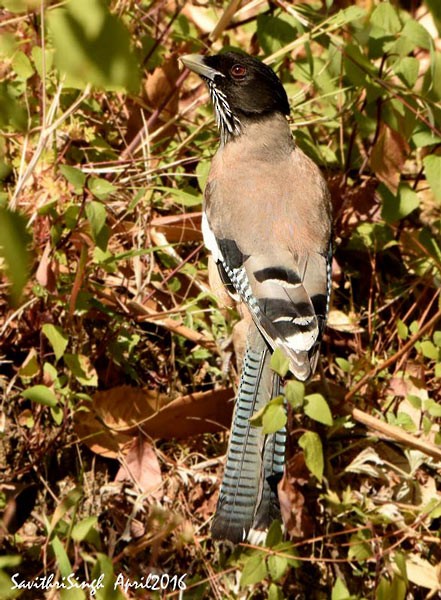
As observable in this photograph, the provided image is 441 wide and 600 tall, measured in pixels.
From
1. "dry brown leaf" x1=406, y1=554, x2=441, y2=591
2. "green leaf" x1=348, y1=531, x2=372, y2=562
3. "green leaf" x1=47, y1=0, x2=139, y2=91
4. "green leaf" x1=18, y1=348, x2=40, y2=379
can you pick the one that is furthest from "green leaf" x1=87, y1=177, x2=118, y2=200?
"green leaf" x1=47, y1=0, x2=139, y2=91

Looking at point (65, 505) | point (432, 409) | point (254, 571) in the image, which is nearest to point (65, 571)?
point (65, 505)

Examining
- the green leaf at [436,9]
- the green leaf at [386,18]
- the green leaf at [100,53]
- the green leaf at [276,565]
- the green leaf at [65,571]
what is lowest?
the green leaf at [276,565]

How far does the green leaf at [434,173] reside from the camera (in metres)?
4.07

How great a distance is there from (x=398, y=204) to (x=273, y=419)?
1.76 metres

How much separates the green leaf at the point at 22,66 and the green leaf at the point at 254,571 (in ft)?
8.69

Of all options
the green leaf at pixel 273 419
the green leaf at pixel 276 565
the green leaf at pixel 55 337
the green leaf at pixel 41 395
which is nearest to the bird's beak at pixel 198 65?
the green leaf at pixel 55 337

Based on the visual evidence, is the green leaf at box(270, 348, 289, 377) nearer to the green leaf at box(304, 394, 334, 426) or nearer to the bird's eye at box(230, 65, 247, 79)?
the green leaf at box(304, 394, 334, 426)

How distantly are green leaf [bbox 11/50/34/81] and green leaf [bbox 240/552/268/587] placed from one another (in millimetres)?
2650

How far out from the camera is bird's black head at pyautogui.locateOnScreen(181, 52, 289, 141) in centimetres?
447

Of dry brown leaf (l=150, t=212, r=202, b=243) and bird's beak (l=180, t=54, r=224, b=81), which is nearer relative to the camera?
bird's beak (l=180, t=54, r=224, b=81)

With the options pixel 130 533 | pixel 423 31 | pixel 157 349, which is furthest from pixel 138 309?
pixel 423 31

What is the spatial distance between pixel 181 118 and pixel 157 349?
1.29 metres

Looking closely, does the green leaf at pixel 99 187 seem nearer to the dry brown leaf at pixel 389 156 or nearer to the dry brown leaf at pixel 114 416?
the dry brown leaf at pixel 114 416

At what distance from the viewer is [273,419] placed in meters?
3.17
